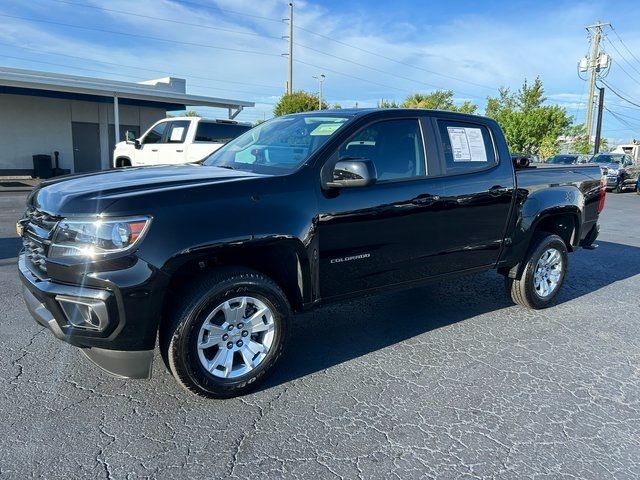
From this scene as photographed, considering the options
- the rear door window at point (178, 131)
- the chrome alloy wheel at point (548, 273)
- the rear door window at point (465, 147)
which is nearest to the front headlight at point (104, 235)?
the rear door window at point (465, 147)

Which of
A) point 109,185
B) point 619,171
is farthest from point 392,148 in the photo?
point 619,171

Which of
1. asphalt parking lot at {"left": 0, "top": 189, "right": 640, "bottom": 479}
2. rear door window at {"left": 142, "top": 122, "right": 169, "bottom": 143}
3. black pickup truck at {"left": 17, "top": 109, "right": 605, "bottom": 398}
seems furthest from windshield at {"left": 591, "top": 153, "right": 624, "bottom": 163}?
black pickup truck at {"left": 17, "top": 109, "right": 605, "bottom": 398}

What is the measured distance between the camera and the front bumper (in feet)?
9.42

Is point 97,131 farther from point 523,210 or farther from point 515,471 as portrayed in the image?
point 515,471

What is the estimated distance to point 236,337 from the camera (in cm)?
336

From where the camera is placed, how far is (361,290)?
3941 millimetres

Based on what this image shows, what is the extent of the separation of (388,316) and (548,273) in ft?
6.00

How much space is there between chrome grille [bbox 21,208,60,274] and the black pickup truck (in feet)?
0.05

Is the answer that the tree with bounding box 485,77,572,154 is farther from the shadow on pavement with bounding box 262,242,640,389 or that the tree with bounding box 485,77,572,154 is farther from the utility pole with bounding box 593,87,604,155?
the shadow on pavement with bounding box 262,242,640,389

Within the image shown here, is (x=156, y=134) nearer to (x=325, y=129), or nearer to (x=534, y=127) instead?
(x=325, y=129)

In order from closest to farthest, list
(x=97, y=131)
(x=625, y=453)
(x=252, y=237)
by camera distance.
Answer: (x=625, y=453)
(x=252, y=237)
(x=97, y=131)

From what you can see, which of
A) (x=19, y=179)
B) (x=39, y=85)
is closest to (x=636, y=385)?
(x=39, y=85)

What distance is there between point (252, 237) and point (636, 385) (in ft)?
9.86

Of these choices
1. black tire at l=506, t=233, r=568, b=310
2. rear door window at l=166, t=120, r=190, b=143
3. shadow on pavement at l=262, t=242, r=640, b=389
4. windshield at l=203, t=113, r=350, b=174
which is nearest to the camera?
windshield at l=203, t=113, r=350, b=174
